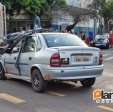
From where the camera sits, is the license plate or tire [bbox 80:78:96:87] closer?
the license plate

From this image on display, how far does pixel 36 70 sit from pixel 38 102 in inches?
47.7

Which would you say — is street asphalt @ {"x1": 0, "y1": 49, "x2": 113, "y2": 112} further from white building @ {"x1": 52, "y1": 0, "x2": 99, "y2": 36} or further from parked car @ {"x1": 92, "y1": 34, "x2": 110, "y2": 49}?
white building @ {"x1": 52, "y1": 0, "x2": 99, "y2": 36}

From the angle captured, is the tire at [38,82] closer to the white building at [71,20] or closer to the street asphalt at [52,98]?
the street asphalt at [52,98]

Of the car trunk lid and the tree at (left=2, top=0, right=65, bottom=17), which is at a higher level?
the tree at (left=2, top=0, right=65, bottom=17)

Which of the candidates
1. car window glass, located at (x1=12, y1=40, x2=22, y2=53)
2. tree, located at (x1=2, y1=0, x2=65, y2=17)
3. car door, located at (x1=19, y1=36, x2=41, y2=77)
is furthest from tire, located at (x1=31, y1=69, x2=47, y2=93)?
tree, located at (x1=2, y1=0, x2=65, y2=17)

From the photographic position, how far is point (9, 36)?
17.7m

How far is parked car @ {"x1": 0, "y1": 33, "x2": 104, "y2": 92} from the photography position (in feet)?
24.5

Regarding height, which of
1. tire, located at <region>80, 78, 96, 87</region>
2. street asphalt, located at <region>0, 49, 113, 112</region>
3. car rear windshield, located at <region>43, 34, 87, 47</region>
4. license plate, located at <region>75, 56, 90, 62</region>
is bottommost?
street asphalt, located at <region>0, 49, 113, 112</region>

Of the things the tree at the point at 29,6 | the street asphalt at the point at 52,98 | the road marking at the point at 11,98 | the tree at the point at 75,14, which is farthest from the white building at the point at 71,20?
the road marking at the point at 11,98

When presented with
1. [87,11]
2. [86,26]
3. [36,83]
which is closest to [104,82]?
[36,83]

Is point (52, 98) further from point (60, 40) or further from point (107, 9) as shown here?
point (107, 9)

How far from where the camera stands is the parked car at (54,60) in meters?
7.46

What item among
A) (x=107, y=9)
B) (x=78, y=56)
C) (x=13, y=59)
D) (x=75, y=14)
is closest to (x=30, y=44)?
(x=13, y=59)

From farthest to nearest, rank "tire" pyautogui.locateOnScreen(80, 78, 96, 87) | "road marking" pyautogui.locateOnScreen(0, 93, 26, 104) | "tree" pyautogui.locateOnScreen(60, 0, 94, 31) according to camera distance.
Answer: "tree" pyautogui.locateOnScreen(60, 0, 94, 31) < "tire" pyautogui.locateOnScreen(80, 78, 96, 87) < "road marking" pyautogui.locateOnScreen(0, 93, 26, 104)
